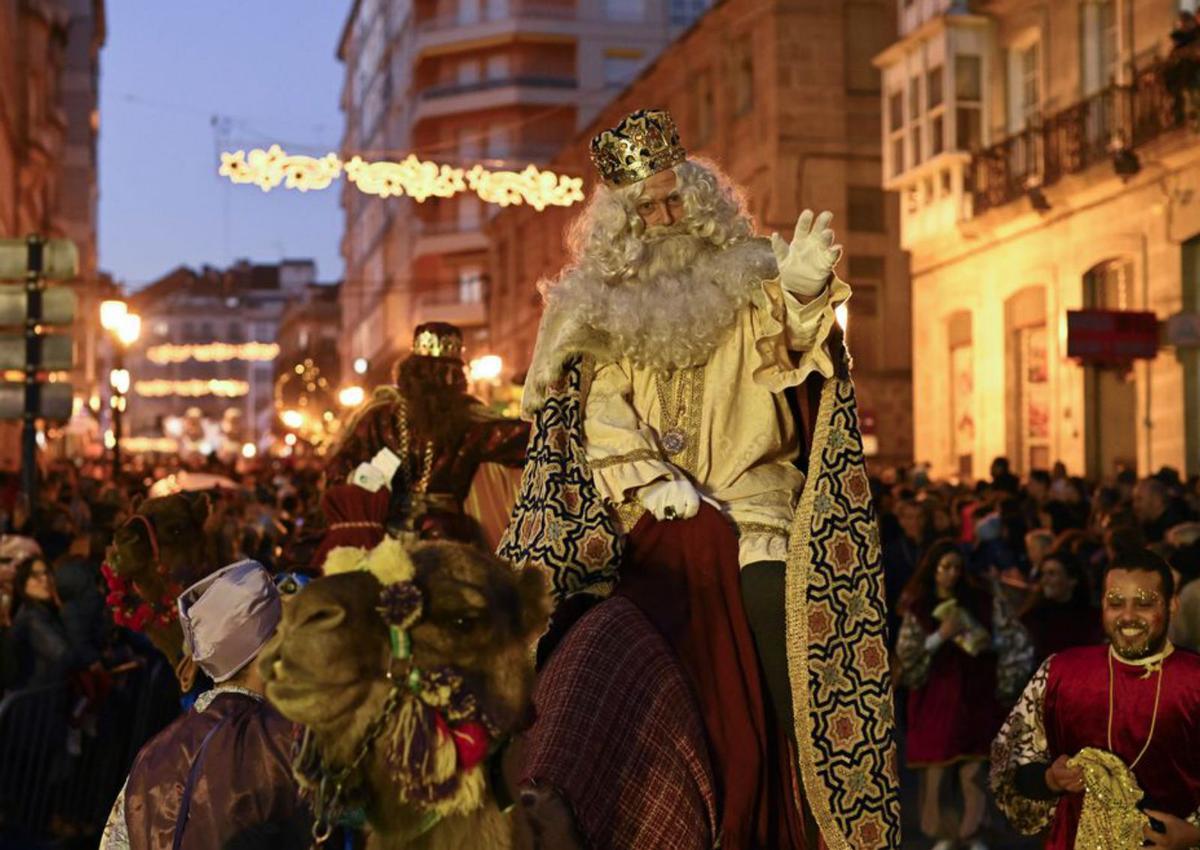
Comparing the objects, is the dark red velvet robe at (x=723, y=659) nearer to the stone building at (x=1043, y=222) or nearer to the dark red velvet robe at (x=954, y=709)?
the dark red velvet robe at (x=954, y=709)

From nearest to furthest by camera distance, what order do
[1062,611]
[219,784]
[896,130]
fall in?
[219,784]
[1062,611]
[896,130]

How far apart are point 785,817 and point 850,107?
112 ft

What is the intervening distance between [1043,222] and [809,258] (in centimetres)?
2383

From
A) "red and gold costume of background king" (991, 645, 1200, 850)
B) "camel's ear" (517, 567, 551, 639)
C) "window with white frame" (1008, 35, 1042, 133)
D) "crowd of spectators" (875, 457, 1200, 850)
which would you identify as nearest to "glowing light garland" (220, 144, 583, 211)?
"crowd of spectators" (875, 457, 1200, 850)

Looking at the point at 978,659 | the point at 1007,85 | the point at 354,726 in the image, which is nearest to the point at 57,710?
the point at 978,659

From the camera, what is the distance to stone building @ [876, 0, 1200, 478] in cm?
2419

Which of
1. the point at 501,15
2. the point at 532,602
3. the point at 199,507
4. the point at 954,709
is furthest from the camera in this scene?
the point at 501,15

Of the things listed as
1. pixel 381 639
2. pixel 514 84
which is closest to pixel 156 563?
pixel 381 639

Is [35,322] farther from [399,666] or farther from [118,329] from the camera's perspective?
[399,666]

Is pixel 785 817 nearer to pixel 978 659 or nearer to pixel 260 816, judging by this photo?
pixel 260 816

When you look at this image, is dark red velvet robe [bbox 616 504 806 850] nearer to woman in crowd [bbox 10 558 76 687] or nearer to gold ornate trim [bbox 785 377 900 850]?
gold ornate trim [bbox 785 377 900 850]

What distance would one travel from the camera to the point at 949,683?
1161 centimetres

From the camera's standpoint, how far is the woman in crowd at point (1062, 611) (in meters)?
12.1

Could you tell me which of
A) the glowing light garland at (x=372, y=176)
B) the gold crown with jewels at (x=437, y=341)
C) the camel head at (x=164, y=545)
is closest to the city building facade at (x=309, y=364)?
the glowing light garland at (x=372, y=176)
